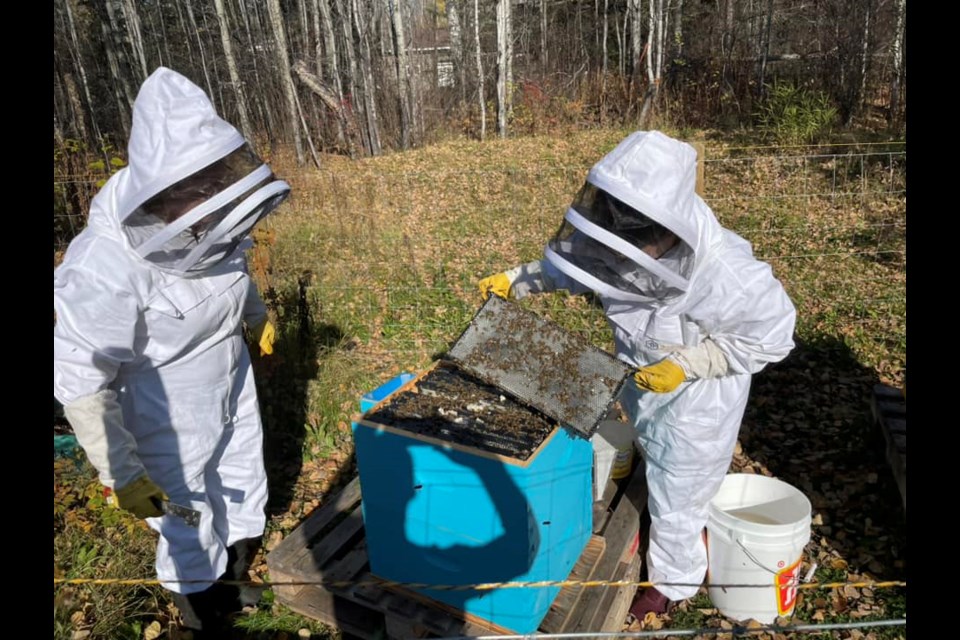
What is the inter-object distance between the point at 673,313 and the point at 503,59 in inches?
517

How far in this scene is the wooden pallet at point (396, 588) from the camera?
2666 mm

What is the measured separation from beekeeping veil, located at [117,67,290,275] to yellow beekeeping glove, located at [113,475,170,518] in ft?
2.71

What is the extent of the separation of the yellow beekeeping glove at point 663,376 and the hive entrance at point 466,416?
0.43 metres

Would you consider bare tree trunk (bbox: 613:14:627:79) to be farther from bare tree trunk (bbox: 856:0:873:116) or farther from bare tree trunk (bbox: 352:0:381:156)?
bare tree trunk (bbox: 352:0:381:156)

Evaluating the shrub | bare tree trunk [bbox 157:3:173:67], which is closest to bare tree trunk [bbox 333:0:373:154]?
bare tree trunk [bbox 157:3:173:67]

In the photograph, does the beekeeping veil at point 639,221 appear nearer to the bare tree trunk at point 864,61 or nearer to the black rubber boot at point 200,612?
the black rubber boot at point 200,612

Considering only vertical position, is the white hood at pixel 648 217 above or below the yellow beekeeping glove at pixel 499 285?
above

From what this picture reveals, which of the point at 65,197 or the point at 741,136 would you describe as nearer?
the point at 65,197

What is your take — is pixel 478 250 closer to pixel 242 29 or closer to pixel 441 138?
pixel 441 138

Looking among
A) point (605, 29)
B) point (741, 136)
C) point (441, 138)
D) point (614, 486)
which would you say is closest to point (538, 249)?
point (614, 486)

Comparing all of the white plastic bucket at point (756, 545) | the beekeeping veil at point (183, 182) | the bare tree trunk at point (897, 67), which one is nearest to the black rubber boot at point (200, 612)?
the beekeeping veil at point (183, 182)

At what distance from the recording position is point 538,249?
7035 mm

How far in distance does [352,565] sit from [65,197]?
247 inches

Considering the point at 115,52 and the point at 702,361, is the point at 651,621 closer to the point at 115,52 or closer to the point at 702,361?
the point at 702,361
